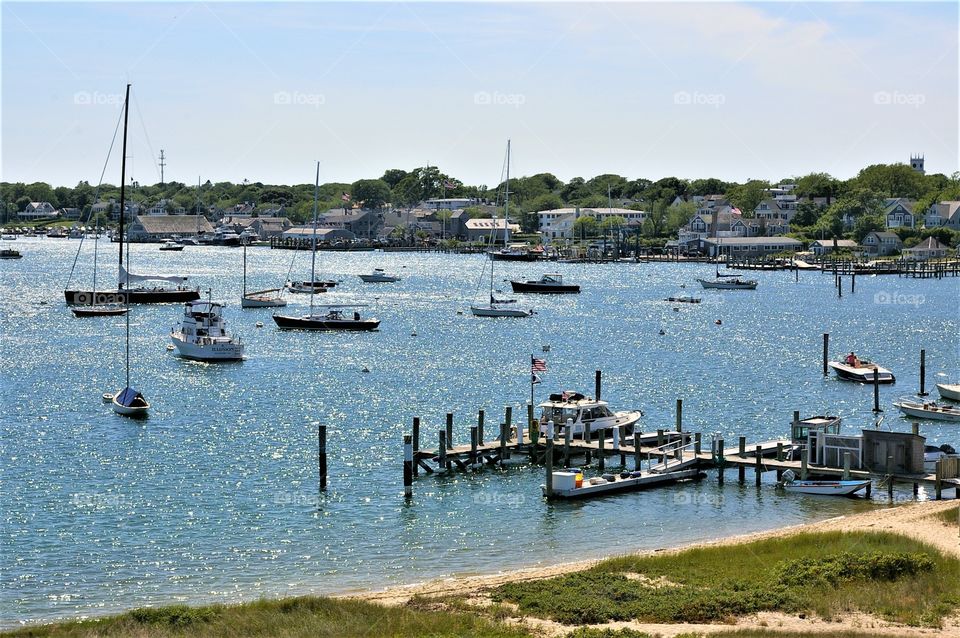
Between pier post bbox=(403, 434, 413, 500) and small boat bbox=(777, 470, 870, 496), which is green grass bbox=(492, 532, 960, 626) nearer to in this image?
small boat bbox=(777, 470, 870, 496)

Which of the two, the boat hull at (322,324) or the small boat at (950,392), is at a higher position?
the boat hull at (322,324)

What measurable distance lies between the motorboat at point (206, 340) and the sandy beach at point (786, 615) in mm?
47385

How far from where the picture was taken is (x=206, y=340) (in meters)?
79.2

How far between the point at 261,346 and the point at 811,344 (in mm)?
43679

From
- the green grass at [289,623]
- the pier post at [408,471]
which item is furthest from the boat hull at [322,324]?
the green grass at [289,623]

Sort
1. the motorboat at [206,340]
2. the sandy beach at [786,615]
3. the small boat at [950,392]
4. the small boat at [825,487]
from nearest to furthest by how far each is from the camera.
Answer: the sandy beach at [786,615] < the small boat at [825,487] < the small boat at [950,392] < the motorboat at [206,340]

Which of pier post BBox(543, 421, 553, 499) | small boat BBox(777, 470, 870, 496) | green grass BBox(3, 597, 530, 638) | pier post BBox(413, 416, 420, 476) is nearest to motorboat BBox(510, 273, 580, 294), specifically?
pier post BBox(413, 416, 420, 476)

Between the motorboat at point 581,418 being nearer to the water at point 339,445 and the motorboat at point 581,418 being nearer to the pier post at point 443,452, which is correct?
the water at point 339,445

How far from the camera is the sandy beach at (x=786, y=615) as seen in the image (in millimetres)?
26375

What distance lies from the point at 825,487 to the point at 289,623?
75.6 feet

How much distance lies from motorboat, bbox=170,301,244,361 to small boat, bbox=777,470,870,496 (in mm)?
44969

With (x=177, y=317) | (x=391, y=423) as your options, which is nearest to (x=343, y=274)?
(x=177, y=317)

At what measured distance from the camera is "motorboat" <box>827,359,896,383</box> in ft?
231

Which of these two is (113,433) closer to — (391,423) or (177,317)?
(391,423)
